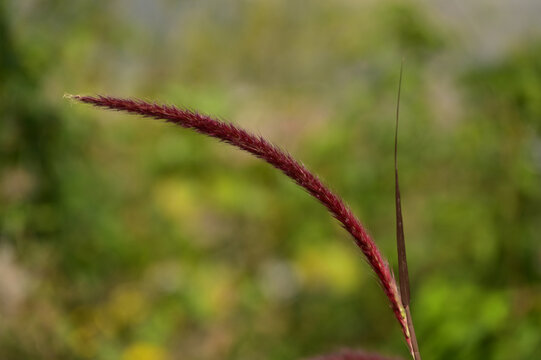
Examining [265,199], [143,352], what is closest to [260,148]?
[143,352]

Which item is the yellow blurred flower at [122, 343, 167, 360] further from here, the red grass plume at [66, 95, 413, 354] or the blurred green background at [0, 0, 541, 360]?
the red grass plume at [66, 95, 413, 354]

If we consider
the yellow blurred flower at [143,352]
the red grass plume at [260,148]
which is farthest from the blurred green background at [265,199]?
the red grass plume at [260,148]

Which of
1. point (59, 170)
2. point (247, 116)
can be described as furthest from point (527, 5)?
point (59, 170)

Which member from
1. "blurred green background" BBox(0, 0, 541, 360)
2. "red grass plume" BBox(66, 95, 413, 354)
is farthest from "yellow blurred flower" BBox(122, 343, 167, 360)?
"red grass plume" BBox(66, 95, 413, 354)

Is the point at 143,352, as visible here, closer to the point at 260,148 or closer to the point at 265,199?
the point at 265,199

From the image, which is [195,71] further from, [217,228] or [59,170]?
[59,170]
